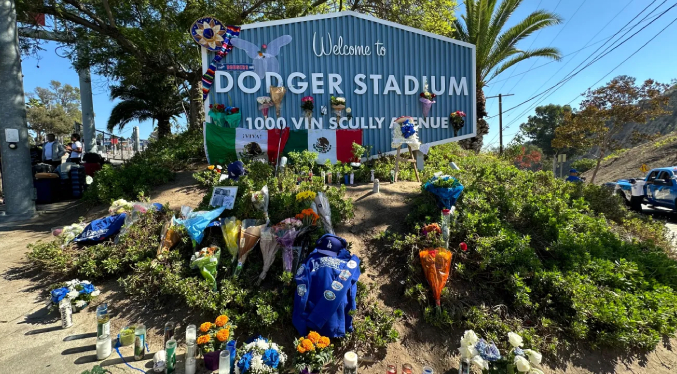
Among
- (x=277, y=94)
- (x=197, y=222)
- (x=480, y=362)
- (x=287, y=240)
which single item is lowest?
(x=480, y=362)

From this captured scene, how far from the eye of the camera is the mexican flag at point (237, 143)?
7949 mm

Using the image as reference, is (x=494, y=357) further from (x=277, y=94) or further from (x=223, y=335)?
(x=277, y=94)

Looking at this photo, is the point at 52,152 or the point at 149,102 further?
the point at 149,102

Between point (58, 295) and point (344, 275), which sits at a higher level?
point (344, 275)

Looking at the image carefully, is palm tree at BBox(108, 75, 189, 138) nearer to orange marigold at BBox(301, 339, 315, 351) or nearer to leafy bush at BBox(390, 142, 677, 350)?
leafy bush at BBox(390, 142, 677, 350)

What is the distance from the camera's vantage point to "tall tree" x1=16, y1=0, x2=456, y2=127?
380 inches

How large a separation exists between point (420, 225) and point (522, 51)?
12836mm

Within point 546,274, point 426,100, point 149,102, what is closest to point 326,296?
point 546,274

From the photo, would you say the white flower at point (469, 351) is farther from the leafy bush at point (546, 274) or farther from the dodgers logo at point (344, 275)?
the dodgers logo at point (344, 275)

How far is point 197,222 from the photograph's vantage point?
459 cm

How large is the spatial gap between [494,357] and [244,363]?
2169 mm

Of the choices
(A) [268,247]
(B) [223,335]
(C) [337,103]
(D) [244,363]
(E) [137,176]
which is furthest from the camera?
(C) [337,103]

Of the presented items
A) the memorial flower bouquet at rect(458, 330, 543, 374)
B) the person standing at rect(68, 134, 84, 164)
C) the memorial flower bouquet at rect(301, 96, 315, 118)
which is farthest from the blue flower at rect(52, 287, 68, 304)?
the person standing at rect(68, 134, 84, 164)

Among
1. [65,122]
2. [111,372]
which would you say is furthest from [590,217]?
[65,122]
